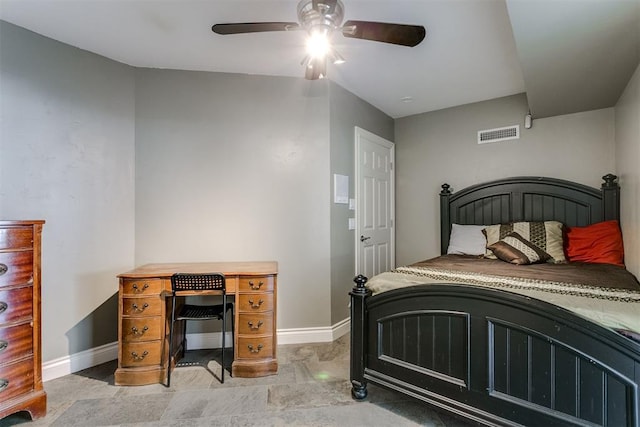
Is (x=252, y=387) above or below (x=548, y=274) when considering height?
below

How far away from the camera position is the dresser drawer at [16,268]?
5.34ft

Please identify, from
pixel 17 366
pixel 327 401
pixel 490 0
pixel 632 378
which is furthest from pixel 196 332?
pixel 490 0

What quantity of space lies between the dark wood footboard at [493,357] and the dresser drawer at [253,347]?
A: 72cm

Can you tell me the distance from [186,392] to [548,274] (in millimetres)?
2639

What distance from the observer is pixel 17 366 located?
1.67 meters

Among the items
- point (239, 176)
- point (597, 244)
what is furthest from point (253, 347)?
point (597, 244)

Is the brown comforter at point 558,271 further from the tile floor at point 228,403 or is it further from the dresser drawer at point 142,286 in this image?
the dresser drawer at point 142,286

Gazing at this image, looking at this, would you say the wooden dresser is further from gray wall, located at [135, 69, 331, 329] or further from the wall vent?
the wall vent

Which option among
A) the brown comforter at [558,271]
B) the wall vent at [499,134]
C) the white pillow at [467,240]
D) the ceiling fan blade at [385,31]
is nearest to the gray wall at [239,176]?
the brown comforter at [558,271]

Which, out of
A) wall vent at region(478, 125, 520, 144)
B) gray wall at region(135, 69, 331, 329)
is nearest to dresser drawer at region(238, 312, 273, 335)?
gray wall at region(135, 69, 331, 329)

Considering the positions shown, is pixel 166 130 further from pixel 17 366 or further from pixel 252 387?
pixel 252 387

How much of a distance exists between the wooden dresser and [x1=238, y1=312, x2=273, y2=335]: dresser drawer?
121 centimetres

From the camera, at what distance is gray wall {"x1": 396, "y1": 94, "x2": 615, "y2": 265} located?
9.36 feet

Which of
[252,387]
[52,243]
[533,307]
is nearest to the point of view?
[533,307]
